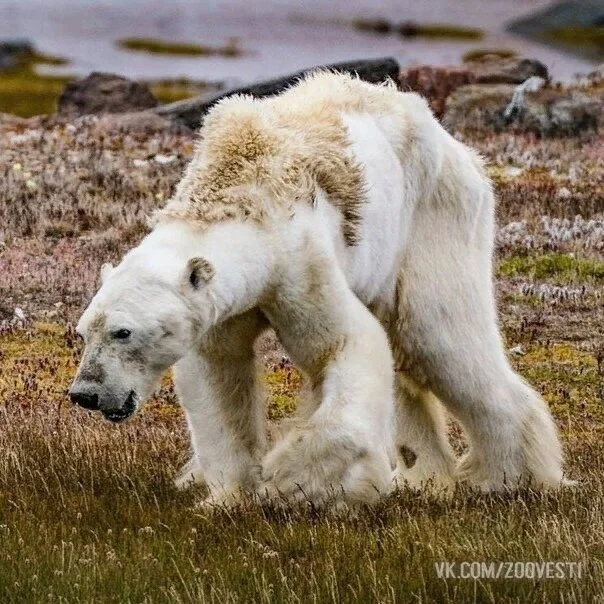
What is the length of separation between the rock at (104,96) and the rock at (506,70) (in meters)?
6.16

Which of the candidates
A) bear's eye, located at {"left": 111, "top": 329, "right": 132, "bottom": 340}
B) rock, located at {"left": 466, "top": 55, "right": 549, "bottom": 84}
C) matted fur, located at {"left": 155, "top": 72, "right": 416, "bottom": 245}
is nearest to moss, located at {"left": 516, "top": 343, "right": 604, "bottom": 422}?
matted fur, located at {"left": 155, "top": 72, "right": 416, "bottom": 245}

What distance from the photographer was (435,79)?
26.9 meters

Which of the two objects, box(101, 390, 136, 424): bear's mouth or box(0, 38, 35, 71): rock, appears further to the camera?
box(0, 38, 35, 71): rock

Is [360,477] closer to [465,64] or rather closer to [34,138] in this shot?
[34,138]

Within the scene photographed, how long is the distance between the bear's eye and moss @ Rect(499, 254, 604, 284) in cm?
845

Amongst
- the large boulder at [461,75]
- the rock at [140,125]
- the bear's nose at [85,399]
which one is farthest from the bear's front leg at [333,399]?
the large boulder at [461,75]

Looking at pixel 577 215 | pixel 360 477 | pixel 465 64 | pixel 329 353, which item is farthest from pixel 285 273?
pixel 465 64

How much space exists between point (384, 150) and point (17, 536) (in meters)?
2.45

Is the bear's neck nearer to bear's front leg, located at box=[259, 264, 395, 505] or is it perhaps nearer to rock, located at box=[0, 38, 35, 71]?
bear's front leg, located at box=[259, 264, 395, 505]

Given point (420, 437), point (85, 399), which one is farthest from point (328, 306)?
point (420, 437)

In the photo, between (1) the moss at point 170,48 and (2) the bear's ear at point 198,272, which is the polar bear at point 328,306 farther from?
(1) the moss at point 170,48

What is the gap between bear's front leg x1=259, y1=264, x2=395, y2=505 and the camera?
20.3 ft

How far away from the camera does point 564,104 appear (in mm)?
24344

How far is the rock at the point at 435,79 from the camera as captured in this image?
2662 cm
